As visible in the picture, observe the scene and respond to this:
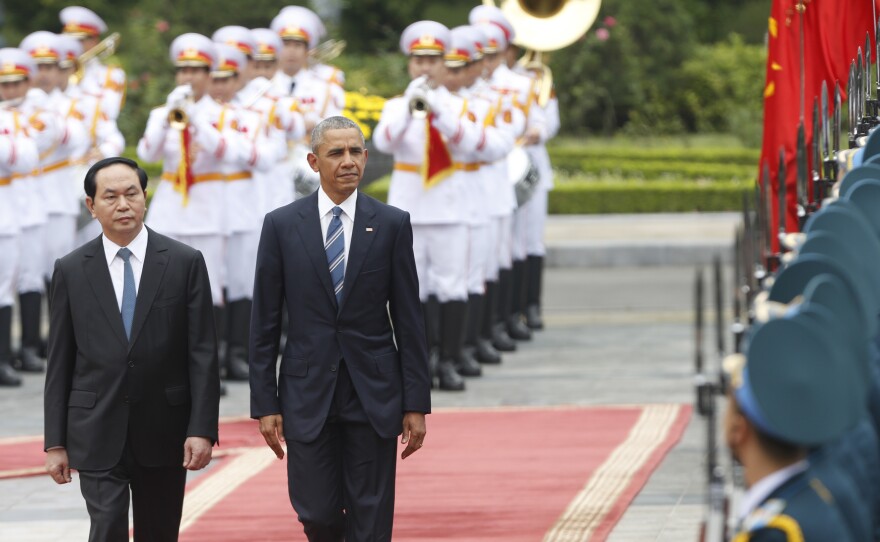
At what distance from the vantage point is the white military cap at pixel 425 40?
35.4 feet

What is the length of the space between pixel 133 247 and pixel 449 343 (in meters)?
5.49

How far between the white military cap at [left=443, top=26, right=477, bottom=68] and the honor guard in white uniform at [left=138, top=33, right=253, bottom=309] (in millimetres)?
1391

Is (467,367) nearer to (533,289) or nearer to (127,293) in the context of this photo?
(533,289)

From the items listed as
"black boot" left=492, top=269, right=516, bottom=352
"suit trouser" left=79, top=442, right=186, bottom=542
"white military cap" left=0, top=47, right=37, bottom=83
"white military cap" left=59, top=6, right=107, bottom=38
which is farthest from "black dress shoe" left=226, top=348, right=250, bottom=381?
"suit trouser" left=79, top=442, right=186, bottom=542

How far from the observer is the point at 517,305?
14.0m

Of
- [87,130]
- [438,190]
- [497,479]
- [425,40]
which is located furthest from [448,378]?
[87,130]

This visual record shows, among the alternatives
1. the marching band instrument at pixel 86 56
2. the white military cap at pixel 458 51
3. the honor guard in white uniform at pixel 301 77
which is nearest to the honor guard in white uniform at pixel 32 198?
the marching band instrument at pixel 86 56

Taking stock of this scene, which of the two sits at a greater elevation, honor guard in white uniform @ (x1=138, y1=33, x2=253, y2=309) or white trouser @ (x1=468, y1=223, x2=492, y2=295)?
honor guard in white uniform @ (x1=138, y1=33, x2=253, y2=309)

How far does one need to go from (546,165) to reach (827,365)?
37.2ft

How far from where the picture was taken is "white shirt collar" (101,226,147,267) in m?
6.12

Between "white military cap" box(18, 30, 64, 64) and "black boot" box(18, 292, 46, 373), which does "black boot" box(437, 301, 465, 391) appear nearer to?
"black boot" box(18, 292, 46, 373)

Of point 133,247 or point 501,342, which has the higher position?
point 133,247

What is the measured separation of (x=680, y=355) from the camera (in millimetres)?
12688

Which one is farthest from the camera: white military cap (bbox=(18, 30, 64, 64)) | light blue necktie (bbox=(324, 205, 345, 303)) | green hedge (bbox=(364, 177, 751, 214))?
green hedge (bbox=(364, 177, 751, 214))
